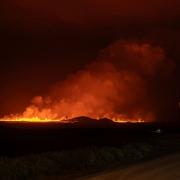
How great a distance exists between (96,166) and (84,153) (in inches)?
171

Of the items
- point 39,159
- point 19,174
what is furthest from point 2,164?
point 39,159

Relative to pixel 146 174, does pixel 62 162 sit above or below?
above

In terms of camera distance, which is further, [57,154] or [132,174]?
[57,154]

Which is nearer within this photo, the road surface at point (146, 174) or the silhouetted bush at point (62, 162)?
the road surface at point (146, 174)

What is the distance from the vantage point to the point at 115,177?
1883cm

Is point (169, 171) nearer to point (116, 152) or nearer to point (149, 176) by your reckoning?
point (149, 176)

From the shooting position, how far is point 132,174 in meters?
19.9

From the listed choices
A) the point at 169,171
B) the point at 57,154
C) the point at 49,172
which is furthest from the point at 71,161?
the point at 169,171

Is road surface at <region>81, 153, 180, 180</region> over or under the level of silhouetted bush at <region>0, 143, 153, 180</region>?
under

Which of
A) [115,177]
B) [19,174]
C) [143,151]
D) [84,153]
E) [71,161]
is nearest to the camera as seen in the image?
[115,177]

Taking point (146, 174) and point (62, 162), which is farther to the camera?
point (62, 162)

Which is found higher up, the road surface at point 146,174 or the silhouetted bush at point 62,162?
the silhouetted bush at point 62,162

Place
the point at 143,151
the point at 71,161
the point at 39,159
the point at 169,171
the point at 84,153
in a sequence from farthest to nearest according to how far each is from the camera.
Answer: the point at 143,151, the point at 84,153, the point at 71,161, the point at 39,159, the point at 169,171

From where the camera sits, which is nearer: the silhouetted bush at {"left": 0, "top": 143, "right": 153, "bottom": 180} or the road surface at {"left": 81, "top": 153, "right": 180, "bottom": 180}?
the road surface at {"left": 81, "top": 153, "right": 180, "bottom": 180}
